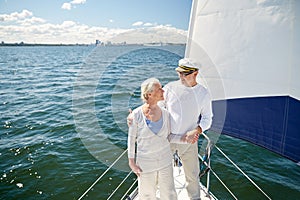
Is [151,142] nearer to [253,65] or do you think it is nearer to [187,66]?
[187,66]

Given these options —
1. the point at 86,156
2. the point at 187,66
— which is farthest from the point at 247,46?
the point at 86,156

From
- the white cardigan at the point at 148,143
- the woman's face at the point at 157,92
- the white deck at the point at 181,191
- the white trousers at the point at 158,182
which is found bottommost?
the white deck at the point at 181,191

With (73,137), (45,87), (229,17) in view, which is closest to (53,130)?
(73,137)

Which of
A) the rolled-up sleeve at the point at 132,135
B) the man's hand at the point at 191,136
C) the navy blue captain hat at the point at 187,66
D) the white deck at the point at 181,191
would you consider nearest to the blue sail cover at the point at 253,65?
the white deck at the point at 181,191

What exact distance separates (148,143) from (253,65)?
162 cm

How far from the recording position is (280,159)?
18.8ft

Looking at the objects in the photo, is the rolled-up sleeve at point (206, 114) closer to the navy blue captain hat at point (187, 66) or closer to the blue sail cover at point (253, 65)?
the navy blue captain hat at point (187, 66)

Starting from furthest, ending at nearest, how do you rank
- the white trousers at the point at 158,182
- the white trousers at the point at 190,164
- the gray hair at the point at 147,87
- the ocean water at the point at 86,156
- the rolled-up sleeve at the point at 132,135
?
the ocean water at the point at 86,156, the white trousers at the point at 190,164, the white trousers at the point at 158,182, the rolled-up sleeve at the point at 132,135, the gray hair at the point at 147,87

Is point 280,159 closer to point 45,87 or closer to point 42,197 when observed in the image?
point 42,197

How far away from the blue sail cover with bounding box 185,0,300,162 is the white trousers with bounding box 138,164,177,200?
1286 mm

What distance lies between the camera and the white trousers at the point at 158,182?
200cm

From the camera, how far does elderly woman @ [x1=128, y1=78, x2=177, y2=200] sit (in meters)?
1.80

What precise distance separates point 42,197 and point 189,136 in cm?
377

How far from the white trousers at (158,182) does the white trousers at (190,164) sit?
0.97 feet
